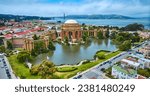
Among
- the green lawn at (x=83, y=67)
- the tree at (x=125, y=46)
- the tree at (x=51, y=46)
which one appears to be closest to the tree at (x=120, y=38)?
the tree at (x=125, y=46)

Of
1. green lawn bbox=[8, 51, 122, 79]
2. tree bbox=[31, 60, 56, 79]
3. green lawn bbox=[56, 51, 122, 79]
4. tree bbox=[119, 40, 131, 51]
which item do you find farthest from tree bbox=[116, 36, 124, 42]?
tree bbox=[31, 60, 56, 79]

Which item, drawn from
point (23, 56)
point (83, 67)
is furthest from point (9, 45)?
point (83, 67)

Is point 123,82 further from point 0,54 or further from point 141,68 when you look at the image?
point 0,54

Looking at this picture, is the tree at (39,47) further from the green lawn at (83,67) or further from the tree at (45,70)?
the green lawn at (83,67)

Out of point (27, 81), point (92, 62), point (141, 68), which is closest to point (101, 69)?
point (92, 62)

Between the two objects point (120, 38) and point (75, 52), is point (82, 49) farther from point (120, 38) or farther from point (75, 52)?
point (120, 38)
